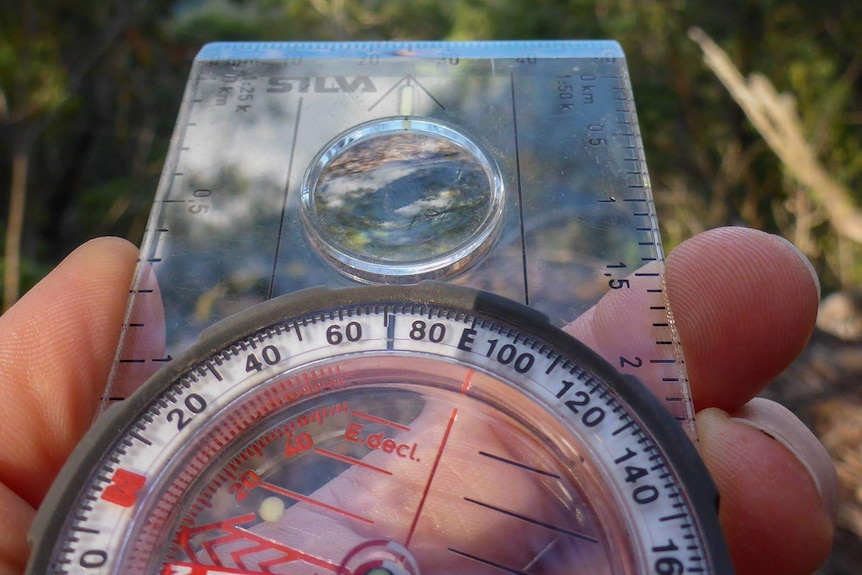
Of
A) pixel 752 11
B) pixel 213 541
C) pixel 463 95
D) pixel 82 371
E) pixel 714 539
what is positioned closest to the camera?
pixel 714 539

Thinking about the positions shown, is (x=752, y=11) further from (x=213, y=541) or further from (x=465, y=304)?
(x=213, y=541)

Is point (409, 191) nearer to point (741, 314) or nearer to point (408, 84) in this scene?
point (408, 84)

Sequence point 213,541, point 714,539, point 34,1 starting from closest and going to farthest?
point 714,539 < point 213,541 < point 34,1

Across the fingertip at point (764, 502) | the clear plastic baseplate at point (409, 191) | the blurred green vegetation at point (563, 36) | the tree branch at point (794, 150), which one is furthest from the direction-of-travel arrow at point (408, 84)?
the blurred green vegetation at point (563, 36)

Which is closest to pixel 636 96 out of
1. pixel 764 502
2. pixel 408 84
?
pixel 408 84

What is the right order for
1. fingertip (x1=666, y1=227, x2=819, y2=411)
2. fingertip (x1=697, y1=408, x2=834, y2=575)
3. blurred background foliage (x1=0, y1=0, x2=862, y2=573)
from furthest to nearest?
blurred background foliage (x1=0, y1=0, x2=862, y2=573)
fingertip (x1=666, y1=227, x2=819, y2=411)
fingertip (x1=697, y1=408, x2=834, y2=575)

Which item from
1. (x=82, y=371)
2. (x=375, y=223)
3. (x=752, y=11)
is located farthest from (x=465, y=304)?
(x=752, y=11)

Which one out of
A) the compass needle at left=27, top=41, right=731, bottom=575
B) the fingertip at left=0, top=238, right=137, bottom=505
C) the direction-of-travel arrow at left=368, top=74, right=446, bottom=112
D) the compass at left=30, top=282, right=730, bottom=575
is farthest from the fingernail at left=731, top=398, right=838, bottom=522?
the fingertip at left=0, top=238, right=137, bottom=505

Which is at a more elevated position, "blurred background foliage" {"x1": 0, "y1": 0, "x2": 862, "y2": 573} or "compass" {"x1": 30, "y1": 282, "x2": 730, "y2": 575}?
"blurred background foliage" {"x1": 0, "y1": 0, "x2": 862, "y2": 573}

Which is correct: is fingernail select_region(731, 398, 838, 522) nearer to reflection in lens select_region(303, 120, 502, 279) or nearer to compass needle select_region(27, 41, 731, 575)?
compass needle select_region(27, 41, 731, 575)
